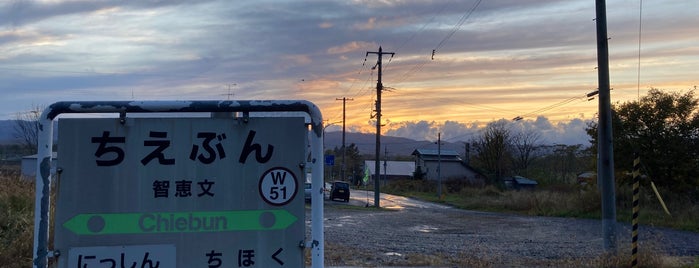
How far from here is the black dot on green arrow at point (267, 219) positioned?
3088mm

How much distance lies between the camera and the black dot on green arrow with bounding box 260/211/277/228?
3088 millimetres

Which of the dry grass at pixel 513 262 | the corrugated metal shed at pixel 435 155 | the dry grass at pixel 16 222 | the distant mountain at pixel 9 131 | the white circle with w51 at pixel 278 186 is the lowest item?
the dry grass at pixel 513 262

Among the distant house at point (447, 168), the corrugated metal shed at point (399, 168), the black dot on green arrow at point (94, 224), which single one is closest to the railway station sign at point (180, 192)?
the black dot on green arrow at point (94, 224)

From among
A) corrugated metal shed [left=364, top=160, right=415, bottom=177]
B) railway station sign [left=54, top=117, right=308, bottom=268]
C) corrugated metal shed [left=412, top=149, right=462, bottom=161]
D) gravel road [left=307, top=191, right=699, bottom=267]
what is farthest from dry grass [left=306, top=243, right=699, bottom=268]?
corrugated metal shed [left=364, top=160, right=415, bottom=177]

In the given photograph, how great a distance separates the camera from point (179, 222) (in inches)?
120

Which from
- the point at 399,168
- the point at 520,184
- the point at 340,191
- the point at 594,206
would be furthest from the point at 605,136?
the point at 399,168

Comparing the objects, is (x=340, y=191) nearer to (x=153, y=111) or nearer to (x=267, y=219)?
(x=267, y=219)

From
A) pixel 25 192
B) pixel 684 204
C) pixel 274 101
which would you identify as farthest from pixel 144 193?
pixel 684 204

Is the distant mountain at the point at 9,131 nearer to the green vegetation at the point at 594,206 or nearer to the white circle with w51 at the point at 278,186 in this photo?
the green vegetation at the point at 594,206

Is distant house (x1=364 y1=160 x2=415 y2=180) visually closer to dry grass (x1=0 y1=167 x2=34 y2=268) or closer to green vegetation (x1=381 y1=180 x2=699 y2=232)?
green vegetation (x1=381 y1=180 x2=699 y2=232)

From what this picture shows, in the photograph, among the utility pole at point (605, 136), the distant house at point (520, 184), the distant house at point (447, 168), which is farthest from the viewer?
the distant house at point (447, 168)

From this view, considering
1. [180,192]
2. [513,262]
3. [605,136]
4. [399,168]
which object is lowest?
[513,262]

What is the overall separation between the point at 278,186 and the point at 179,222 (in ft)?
→ 1.75

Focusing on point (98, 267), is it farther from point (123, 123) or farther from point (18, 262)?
point (18, 262)
